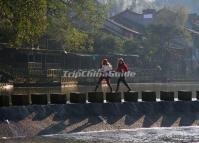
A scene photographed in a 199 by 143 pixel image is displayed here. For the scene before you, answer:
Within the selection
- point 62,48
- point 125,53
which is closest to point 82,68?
point 62,48

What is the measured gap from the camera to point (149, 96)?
65.7ft

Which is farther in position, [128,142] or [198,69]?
[198,69]

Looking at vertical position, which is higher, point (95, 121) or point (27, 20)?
point (27, 20)

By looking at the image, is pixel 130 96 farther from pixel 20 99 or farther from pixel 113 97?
pixel 20 99

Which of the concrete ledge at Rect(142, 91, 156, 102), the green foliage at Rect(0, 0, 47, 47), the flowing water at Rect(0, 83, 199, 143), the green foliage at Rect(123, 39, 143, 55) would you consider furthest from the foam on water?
the green foliage at Rect(123, 39, 143, 55)

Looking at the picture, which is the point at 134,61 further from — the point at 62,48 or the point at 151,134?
the point at 151,134

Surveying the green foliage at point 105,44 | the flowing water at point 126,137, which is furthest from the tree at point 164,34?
the flowing water at point 126,137

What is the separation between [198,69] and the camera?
78312mm

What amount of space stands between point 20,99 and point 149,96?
5733 mm

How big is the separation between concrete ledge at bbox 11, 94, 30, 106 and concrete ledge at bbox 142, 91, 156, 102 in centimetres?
525

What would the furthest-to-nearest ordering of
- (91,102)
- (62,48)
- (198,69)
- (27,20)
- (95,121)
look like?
1. (198,69)
2. (62,48)
3. (27,20)
4. (91,102)
5. (95,121)

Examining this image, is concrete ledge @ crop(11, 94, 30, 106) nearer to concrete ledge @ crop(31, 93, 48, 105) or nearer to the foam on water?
concrete ledge @ crop(31, 93, 48, 105)

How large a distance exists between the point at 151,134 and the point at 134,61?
161ft

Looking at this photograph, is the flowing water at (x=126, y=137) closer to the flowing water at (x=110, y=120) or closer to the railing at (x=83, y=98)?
the flowing water at (x=110, y=120)
